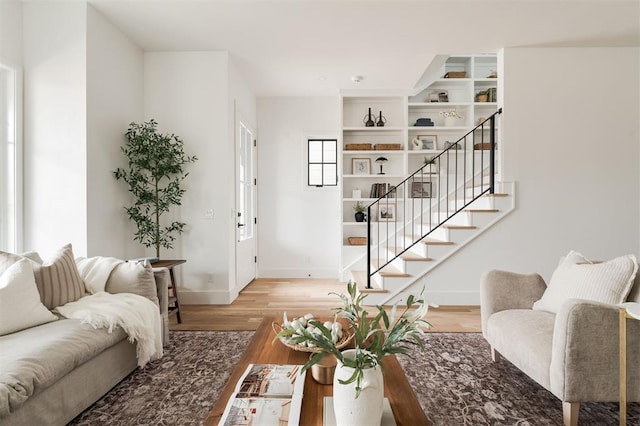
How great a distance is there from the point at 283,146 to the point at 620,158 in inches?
174

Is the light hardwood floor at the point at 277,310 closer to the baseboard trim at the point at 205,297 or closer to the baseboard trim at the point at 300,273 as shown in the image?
the baseboard trim at the point at 205,297

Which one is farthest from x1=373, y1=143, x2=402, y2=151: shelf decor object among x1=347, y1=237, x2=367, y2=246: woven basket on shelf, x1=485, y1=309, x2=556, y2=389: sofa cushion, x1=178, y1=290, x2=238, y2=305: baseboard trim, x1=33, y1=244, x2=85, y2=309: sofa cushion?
x1=33, y1=244, x2=85, y2=309: sofa cushion

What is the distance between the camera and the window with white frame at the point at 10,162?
2928 mm

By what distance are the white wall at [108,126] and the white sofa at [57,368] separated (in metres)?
1.16

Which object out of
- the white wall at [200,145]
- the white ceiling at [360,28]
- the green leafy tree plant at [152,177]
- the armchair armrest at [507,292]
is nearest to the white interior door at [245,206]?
the white wall at [200,145]

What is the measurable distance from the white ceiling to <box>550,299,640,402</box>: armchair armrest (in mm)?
2767

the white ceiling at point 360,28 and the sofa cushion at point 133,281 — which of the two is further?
the white ceiling at point 360,28

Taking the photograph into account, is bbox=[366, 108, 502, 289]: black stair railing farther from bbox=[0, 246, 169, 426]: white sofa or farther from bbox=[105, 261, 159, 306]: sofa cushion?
bbox=[0, 246, 169, 426]: white sofa

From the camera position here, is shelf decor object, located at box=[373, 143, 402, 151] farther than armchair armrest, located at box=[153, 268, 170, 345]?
Yes

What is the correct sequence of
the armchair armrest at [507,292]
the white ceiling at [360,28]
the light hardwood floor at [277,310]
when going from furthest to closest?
1. the light hardwood floor at [277,310]
2. the white ceiling at [360,28]
3. the armchair armrest at [507,292]

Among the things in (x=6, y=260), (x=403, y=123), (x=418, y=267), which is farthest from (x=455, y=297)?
(x=6, y=260)

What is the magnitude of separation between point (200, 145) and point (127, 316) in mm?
2309

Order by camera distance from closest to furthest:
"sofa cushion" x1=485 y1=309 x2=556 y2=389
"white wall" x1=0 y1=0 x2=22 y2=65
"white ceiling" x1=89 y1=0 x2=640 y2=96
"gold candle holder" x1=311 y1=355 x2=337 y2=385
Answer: "gold candle holder" x1=311 y1=355 x2=337 y2=385 → "sofa cushion" x1=485 y1=309 x2=556 y2=389 → "white wall" x1=0 y1=0 x2=22 y2=65 → "white ceiling" x1=89 y1=0 x2=640 y2=96

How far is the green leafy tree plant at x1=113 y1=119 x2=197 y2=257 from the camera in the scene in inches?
141
